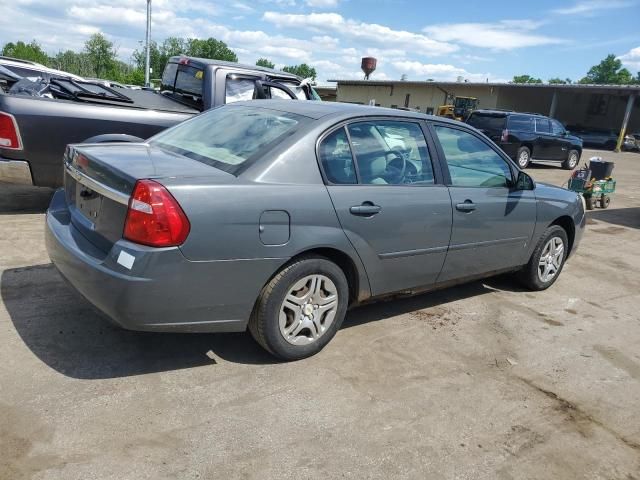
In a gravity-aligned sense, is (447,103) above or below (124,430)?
above

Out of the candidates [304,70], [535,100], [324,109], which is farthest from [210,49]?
[324,109]

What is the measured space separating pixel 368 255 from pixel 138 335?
1580 millimetres

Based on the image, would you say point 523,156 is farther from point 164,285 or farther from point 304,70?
point 304,70

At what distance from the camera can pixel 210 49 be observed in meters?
Answer: 102

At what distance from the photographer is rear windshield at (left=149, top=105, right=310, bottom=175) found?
3.35m

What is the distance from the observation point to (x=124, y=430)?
263cm

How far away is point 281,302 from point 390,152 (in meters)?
1.37

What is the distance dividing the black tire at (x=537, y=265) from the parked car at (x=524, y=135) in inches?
459

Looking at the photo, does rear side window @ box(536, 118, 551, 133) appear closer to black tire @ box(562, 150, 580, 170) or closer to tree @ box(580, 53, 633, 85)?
black tire @ box(562, 150, 580, 170)

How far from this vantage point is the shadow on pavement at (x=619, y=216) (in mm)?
9766

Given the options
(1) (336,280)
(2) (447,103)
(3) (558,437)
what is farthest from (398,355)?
(2) (447,103)

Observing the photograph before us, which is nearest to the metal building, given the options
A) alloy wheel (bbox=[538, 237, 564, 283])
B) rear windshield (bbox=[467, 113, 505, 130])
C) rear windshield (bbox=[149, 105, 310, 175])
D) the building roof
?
the building roof

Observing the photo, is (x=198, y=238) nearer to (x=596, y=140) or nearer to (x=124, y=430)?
(x=124, y=430)

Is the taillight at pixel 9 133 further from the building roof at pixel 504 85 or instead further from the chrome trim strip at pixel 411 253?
the building roof at pixel 504 85
